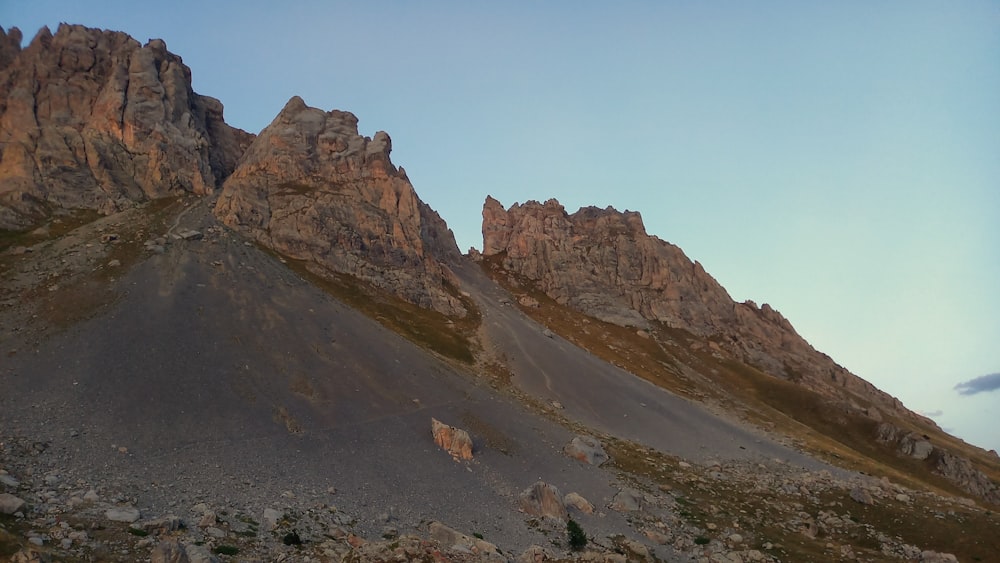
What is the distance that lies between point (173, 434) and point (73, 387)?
980 cm

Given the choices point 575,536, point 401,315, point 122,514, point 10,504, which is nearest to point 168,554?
point 122,514

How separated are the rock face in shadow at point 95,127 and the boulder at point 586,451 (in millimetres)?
79142

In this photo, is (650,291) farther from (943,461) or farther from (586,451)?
(586,451)

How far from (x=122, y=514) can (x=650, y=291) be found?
122 m

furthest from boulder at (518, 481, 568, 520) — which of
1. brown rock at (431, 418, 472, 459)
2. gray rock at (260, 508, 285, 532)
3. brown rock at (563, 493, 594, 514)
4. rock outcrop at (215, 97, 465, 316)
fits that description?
rock outcrop at (215, 97, 465, 316)

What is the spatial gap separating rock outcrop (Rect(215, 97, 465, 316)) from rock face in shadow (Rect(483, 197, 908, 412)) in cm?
3245

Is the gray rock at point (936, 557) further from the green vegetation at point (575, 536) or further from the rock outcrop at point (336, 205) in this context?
the rock outcrop at point (336, 205)

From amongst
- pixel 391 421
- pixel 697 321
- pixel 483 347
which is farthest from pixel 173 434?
pixel 697 321

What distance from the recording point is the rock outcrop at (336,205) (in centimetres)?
9244

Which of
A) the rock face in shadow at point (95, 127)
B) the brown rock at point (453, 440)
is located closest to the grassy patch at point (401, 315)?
the brown rock at point (453, 440)

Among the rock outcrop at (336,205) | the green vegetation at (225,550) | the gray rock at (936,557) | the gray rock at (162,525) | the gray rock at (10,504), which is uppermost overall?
the rock outcrop at (336,205)

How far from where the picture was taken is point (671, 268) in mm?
136875

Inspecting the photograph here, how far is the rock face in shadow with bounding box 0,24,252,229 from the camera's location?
8681cm

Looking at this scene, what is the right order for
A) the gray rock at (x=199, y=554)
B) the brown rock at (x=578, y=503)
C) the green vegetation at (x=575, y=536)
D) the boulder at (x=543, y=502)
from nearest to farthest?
the gray rock at (x=199, y=554)
the green vegetation at (x=575, y=536)
the boulder at (x=543, y=502)
the brown rock at (x=578, y=503)
